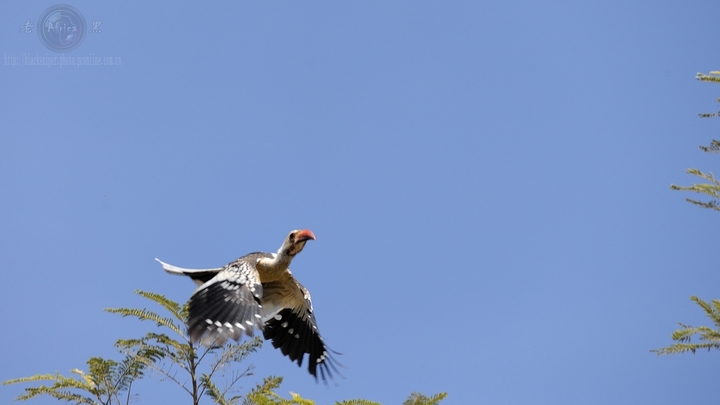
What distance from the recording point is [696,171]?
7.91m

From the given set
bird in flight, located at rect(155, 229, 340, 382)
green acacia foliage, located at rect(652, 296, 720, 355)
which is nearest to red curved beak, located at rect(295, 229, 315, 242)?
bird in flight, located at rect(155, 229, 340, 382)

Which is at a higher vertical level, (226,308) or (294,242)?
(294,242)

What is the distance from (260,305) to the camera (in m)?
8.73

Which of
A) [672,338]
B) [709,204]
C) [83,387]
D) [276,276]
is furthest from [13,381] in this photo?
[709,204]

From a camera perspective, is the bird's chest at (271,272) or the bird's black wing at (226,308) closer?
the bird's black wing at (226,308)

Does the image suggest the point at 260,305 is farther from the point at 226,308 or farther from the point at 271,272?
the point at 271,272

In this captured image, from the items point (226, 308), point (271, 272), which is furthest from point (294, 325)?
point (226, 308)

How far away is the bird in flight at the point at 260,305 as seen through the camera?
7.73 m

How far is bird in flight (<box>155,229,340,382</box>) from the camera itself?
7.73 m

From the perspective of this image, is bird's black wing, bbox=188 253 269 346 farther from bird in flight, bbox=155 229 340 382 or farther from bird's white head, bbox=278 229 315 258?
bird's white head, bbox=278 229 315 258

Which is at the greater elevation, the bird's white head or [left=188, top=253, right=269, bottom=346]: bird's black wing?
the bird's white head

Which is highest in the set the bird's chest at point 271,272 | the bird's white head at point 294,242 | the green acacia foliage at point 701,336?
the bird's white head at point 294,242

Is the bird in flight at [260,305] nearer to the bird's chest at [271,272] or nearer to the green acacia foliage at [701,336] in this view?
the bird's chest at [271,272]

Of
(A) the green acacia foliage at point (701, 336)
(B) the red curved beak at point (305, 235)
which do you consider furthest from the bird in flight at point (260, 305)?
(A) the green acacia foliage at point (701, 336)
